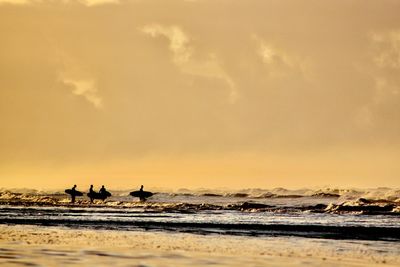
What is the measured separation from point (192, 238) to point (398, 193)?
317 ft

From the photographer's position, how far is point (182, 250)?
26.1 m

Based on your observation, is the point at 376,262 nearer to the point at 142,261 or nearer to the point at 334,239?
the point at 142,261

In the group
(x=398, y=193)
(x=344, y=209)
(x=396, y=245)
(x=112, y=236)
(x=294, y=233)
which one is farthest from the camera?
(x=398, y=193)

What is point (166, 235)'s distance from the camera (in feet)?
115

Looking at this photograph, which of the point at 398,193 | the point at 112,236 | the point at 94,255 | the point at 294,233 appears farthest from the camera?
the point at 398,193

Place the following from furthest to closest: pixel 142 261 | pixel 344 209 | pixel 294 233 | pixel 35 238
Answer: pixel 344 209 → pixel 294 233 → pixel 35 238 → pixel 142 261

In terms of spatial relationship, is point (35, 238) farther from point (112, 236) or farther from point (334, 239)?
point (334, 239)

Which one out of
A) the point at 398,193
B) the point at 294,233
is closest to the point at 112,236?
the point at 294,233

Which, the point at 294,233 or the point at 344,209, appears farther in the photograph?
the point at 344,209

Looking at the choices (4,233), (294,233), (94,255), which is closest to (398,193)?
(294,233)

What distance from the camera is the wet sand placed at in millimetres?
21938

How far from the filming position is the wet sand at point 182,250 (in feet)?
72.0

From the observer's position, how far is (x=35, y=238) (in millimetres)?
31406

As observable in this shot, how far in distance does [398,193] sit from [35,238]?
101m
